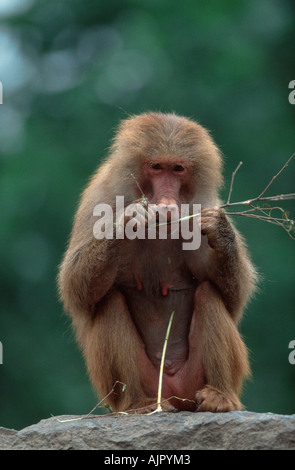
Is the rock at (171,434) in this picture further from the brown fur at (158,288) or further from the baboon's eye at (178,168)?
the baboon's eye at (178,168)

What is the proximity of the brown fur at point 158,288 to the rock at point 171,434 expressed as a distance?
0.59 meters

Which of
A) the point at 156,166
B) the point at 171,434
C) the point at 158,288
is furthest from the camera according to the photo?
the point at 158,288

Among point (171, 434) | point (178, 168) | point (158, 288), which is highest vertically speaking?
point (178, 168)

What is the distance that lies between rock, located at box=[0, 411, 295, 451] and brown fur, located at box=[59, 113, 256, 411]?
59 cm

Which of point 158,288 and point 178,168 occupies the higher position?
point 178,168

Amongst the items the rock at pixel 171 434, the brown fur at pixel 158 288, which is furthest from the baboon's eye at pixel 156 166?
the rock at pixel 171 434

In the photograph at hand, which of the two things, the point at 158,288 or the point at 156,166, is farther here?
the point at 158,288

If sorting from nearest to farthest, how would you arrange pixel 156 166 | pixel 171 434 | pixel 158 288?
pixel 171 434 → pixel 156 166 → pixel 158 288

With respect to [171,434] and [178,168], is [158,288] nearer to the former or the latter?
[178,168]

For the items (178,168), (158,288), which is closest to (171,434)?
(158,288)

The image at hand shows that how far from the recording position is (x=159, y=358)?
19.0 feet

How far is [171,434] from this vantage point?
4641mm

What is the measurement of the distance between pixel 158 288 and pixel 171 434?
4.87 feet

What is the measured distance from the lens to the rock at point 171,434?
453 cm
